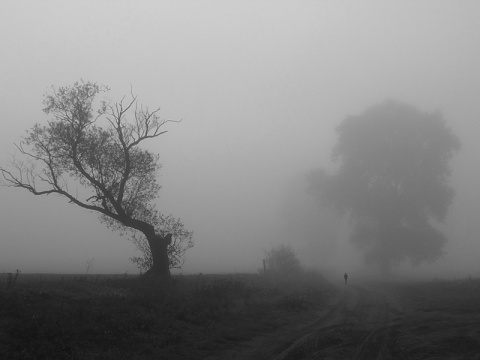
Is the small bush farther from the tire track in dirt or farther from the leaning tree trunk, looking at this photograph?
the tire track in dirt

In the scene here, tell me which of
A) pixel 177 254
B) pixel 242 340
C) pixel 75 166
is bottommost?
pixel 242 340

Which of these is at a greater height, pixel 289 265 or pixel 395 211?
pixel 395 211

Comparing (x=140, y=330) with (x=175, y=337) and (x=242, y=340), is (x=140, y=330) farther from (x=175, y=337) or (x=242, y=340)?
(x=242, y=340)

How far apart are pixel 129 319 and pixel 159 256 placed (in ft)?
41.6

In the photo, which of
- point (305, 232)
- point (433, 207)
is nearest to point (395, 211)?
point (433, 207)

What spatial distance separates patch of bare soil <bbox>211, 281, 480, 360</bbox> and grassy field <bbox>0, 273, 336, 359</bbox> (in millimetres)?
1160

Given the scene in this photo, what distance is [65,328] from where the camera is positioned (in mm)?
14422

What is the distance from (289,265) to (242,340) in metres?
38.1

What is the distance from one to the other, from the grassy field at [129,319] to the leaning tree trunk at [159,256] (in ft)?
10.7

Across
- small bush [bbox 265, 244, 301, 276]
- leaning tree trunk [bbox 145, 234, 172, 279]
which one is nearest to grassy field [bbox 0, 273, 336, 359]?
leaning tree trunk [bbox 145, 234, 172, 279]

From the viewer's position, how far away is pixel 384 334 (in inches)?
671

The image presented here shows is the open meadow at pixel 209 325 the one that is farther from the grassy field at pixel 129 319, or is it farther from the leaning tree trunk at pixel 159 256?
the leaning tree trunk at pixel 159 256

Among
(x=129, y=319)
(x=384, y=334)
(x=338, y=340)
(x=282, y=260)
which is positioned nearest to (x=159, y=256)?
(x=129, y=319)

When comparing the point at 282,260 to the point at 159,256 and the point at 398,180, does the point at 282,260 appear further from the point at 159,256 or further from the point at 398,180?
the point at 159,256
